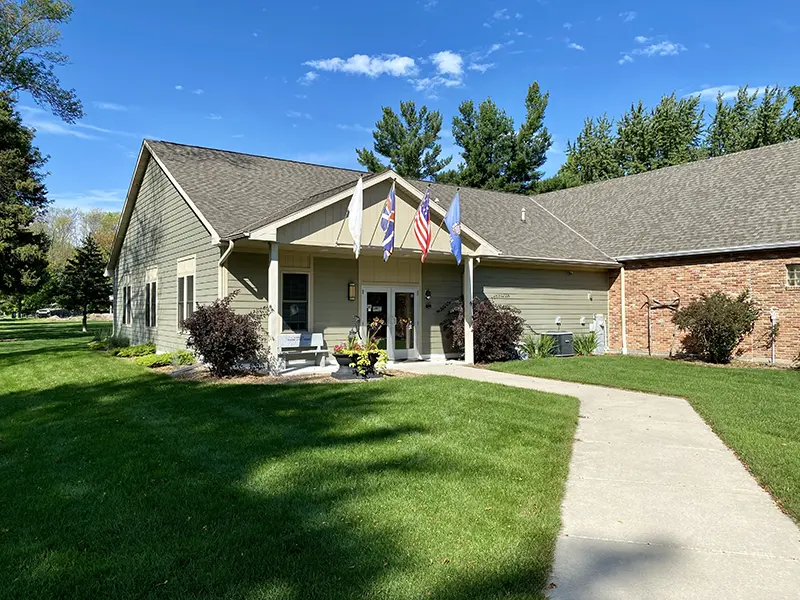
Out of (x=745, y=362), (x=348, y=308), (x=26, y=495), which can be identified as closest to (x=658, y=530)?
(x=26, y=495)

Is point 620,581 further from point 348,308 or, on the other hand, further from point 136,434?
point 348,308

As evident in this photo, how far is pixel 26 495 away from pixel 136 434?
1782 millimetres

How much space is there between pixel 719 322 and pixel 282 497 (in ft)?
43.5

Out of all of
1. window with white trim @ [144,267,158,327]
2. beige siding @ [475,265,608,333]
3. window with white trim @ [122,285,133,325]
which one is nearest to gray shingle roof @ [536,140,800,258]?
beige siding @ [475,265,608,333]

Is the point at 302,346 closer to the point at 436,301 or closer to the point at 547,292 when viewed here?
the point at 436,301

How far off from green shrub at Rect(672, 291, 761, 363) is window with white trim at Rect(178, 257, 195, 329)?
13176 millimetres

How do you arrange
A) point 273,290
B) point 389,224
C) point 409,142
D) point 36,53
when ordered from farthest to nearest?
point 409,142, point 36,53, point 389,224, point 273,290

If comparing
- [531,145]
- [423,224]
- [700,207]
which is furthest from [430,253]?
[531,145]

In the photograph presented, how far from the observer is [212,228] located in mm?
11156

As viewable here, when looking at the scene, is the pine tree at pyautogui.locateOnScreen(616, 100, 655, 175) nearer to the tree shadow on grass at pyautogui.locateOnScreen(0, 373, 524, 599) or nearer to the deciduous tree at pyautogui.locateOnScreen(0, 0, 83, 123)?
the deciduous tree at pyautogui.locateOnScreen(0, 0, 83, 123)

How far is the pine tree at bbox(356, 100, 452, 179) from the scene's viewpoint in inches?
1436

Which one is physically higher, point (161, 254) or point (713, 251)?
point (161, 254)

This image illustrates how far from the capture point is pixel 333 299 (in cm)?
1279

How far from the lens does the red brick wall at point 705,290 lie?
536 inches
